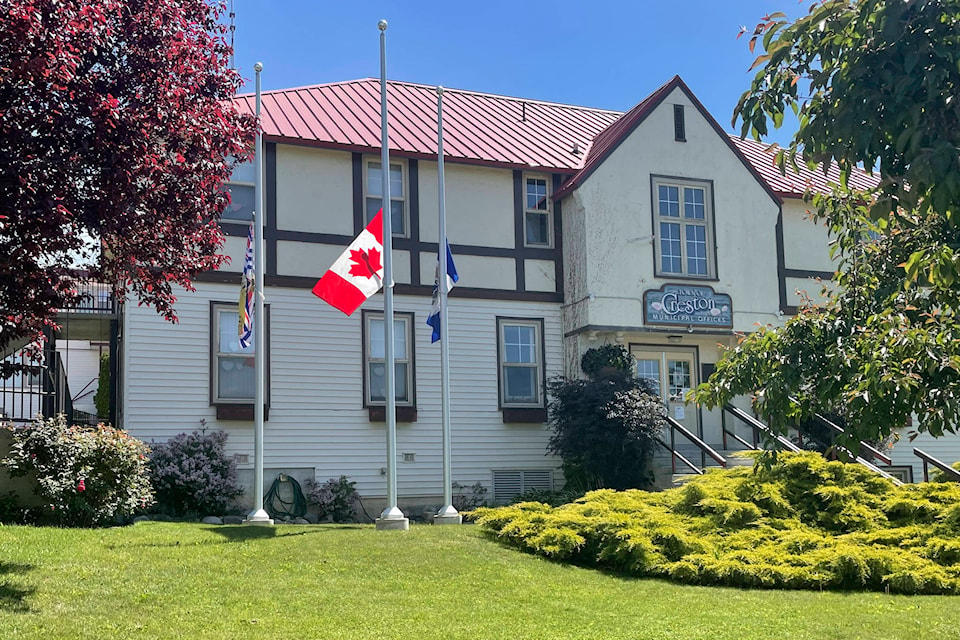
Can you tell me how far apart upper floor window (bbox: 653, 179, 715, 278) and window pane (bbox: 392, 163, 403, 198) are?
17.5 ft

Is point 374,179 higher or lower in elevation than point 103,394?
higher

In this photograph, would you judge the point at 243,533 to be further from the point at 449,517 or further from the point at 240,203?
the point at 240,203

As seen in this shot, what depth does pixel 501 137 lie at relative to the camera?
2195 cm

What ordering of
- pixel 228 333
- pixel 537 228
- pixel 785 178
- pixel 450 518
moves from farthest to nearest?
1. pixel 785 178
2. pixel 537 228
3. pixel 228 333
4. pixel 450 518

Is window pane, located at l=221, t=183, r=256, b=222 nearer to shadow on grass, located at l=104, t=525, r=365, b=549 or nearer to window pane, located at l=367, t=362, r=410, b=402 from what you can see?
window pane, located at l=367, t=362, r=410, b=402

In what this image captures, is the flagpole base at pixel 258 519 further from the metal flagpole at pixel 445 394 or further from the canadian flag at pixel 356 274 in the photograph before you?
the canadian flag at pixel 356 274

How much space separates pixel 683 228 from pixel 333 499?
30.2ft

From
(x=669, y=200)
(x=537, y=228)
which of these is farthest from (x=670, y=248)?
Answer: (x=537, y=228)

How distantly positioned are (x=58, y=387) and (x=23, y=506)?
6.38 metres

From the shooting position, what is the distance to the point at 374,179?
1995 cm

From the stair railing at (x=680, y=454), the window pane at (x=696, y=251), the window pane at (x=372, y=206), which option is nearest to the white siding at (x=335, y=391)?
the window pane at (x=372, y=206)

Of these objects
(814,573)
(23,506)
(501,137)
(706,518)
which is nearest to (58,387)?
(23,506)

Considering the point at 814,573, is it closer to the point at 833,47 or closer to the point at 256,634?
the point at 256,634

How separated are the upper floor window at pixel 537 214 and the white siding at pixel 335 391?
4.66 ft
